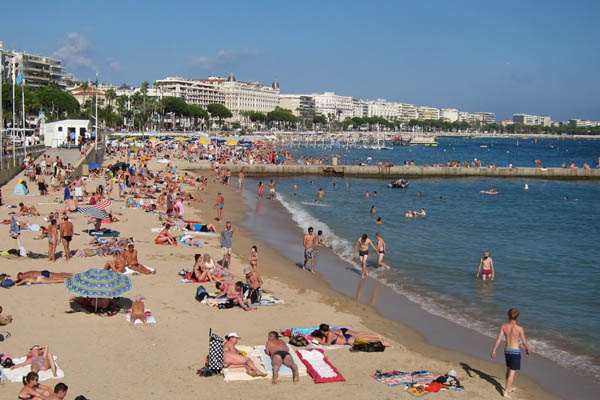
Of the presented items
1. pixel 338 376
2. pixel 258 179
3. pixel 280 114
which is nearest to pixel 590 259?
pixel 338 376

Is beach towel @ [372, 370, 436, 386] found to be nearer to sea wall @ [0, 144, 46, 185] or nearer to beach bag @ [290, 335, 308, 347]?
beach bag @ [290, 335, 308, 347]

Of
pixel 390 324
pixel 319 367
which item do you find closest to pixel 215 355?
pixel 319 367

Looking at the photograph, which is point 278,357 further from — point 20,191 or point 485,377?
point 20,191

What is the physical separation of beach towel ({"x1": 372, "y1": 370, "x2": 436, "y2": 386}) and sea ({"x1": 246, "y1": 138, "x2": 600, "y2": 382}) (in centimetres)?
285

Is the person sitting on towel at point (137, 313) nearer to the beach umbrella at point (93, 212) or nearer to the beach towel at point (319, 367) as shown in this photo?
the beach towel at point (319, 367)

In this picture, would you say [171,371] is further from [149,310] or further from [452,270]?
[452,270]

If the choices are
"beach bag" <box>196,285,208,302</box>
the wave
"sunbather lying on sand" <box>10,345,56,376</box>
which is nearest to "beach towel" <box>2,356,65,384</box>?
"sunbather lying on sand" <box>10,345,56,376</box>

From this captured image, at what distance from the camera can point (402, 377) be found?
855 cm

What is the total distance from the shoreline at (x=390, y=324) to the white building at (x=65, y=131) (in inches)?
1356

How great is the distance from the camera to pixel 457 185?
4772 cm

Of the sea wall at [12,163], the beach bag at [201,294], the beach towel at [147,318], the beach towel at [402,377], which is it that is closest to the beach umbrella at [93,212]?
the beach bag at [201,294]

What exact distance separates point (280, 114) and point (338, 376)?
521 ft

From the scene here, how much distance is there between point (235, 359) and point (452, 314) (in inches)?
232

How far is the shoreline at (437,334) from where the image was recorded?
9.21m
